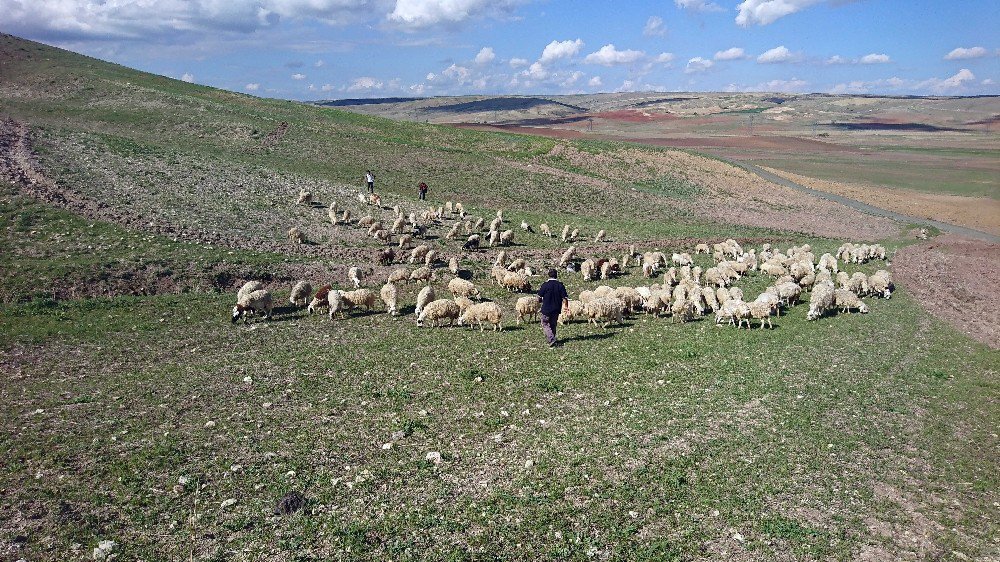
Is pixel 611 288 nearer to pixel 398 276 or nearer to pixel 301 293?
pixel 398 276

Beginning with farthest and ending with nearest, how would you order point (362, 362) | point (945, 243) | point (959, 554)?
point (945, 243) → point (362, 362) → point (959, 554)

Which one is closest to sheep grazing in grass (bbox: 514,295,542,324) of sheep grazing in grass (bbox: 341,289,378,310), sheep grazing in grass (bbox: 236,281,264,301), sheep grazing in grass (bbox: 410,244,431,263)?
sheep grazing in grass (bbox: 341,289,378,310)

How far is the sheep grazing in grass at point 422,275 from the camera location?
27016 mm

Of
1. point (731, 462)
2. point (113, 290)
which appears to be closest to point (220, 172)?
point (113, 290)

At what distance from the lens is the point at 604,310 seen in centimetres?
2148

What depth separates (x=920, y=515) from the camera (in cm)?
1014

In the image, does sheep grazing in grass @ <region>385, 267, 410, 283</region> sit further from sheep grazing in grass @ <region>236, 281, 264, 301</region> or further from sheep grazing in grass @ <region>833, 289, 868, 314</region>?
sheep grazing in grass @ <region>833, 289, 868, 314</region>

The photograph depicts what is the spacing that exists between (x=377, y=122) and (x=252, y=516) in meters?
71.9

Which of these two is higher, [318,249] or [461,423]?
[318,249]

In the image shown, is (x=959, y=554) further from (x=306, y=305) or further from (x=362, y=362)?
(x=306, y=305)

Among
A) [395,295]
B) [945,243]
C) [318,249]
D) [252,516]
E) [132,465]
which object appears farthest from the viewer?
[945,243]

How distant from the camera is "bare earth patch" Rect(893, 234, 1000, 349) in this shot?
22719 mm

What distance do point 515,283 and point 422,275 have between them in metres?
4.66

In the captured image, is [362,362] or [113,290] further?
[113,290]
